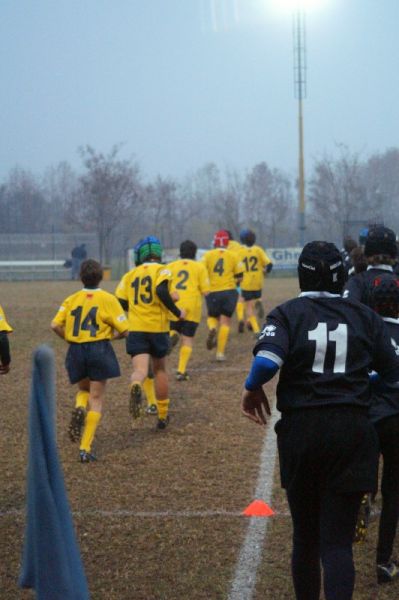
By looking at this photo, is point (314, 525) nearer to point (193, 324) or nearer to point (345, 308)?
point (345, 308)

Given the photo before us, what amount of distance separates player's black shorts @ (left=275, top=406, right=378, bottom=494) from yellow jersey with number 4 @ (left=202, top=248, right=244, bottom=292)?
1076cm

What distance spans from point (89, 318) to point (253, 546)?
300 cm

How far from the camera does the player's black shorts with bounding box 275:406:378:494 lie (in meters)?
4.01

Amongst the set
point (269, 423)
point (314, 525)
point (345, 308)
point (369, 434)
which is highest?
point (345, 308)

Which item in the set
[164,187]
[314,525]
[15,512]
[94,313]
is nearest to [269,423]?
[94,313]

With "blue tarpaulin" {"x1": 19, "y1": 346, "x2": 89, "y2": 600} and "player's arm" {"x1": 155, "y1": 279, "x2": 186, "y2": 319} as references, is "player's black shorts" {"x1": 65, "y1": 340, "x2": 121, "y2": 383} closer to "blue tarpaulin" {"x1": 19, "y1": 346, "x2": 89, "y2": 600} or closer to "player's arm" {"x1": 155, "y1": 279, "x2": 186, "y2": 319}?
"player's arm" {"x1": 155, "y1": 279, "x2": 186, "y2": 319}

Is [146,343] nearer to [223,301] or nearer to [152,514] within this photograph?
[152,514]

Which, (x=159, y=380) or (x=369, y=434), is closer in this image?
(x=369, y=434)

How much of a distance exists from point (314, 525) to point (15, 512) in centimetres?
302

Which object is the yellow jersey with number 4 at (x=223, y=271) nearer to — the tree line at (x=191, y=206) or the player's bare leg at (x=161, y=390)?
the player's bare leg at (x=161, y=390)

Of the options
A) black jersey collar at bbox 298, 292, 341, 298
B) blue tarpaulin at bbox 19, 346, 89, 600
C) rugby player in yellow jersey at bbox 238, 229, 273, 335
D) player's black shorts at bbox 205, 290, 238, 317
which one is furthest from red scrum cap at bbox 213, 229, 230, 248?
blue tarpaulin at bbox 19, 346, 89, 600

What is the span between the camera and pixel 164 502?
6.72 meters

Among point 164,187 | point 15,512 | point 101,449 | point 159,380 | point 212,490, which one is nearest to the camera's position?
point 15,512

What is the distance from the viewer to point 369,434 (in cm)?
412
